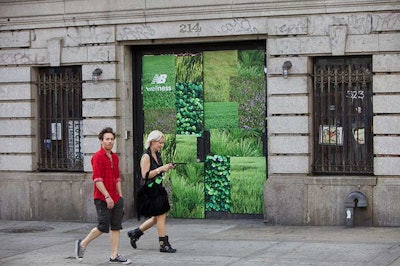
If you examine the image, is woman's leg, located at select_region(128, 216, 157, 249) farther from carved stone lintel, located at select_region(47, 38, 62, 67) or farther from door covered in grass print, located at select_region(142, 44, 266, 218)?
carved stone lintel, located at select_region(47, 38, 62, 67)

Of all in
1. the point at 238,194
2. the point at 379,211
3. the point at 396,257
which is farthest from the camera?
the point at 238,194

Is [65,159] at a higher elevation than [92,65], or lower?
lower

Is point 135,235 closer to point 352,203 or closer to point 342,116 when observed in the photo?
point 352,203

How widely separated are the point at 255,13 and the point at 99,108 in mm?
3570

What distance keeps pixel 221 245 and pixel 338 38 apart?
453cm

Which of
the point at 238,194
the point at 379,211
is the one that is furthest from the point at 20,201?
the point at 379,211

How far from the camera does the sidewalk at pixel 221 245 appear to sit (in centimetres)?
1259

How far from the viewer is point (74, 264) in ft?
41.4

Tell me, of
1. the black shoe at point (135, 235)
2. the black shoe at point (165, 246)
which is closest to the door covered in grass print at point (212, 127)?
the black shoe at point (135, 235)

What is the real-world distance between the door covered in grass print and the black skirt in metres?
4.25

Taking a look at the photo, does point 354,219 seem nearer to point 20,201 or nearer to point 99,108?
point 99,108

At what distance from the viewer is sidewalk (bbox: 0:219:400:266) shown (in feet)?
41.3

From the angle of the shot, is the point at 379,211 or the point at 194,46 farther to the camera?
Result: the point at 194,46

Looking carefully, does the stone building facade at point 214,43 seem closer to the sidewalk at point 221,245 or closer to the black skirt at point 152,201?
the sidewalk at point 221,245
